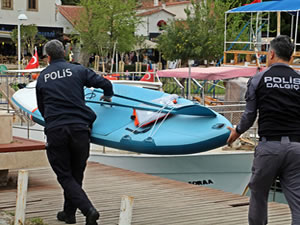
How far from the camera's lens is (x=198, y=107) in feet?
33.1

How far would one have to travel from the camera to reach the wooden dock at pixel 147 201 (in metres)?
7.05

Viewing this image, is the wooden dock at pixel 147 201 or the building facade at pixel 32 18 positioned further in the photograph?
the building facade at pixel 32 18

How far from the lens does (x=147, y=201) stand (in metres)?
8.05

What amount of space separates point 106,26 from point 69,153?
1171 inches

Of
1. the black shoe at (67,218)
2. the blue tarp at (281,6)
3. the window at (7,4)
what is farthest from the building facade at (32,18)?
the black shoe at (67,218)

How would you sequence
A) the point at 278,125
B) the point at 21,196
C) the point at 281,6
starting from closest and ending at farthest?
the point at 278,125, the point at 21,196, the point at 281,6

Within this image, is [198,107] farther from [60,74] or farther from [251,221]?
[251,221]

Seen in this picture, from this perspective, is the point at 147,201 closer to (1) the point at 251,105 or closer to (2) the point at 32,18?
(1) the point at 251,105

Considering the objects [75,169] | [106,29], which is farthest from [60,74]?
[106,29]

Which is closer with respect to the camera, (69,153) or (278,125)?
(278,125)

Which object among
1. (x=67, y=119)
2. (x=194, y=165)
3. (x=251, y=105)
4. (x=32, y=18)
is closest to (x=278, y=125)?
(x=251, y=105)

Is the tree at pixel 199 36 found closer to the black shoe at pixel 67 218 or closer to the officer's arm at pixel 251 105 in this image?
the black shoe at pixel 67 218

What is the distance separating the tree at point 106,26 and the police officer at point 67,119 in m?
28.5

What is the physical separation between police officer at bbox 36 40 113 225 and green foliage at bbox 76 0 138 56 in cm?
2868
